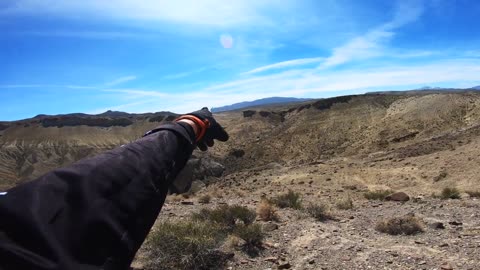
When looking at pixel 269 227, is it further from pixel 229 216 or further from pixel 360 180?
pixel 360 180

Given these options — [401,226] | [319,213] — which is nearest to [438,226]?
[401,226]

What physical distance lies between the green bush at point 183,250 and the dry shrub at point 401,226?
3227 millimetres

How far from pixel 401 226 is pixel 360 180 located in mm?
10667

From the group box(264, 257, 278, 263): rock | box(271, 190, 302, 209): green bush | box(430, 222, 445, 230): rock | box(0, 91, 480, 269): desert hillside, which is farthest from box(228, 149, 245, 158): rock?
box(264, 257, 278, 263): rock

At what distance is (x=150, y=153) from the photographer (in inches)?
64.6

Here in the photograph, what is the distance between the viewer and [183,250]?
622 cm

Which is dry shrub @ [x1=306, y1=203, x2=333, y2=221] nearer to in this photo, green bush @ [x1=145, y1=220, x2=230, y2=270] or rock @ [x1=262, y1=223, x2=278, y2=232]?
rock @ [x1=262, y1=223, x2=278, y2=232]

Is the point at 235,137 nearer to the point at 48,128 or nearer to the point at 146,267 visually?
the point at 146,267

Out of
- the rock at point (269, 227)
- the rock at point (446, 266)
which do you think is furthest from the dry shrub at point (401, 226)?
the rock at point (269, 227)

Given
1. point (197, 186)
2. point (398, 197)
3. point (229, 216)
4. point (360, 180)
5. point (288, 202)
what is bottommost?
point (197, 186)

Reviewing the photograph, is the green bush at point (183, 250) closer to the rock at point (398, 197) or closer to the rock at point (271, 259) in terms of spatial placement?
the rock at point (271, 259)

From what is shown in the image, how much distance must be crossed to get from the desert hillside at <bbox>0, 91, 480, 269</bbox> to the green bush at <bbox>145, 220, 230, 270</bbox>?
22 centimetres

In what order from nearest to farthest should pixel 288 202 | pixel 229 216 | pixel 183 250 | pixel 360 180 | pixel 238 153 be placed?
pixel 183 250, pixel 229 216, pixel 288 202, pixel 360 180, pixel 238 153

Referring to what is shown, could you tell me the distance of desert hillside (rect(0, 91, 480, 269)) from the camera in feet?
21.2
